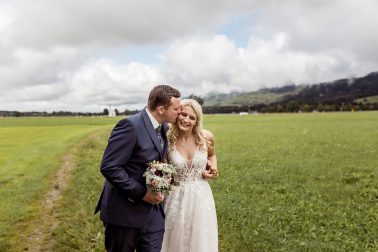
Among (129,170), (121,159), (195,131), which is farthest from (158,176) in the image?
(195,131)

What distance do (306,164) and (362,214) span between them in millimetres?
9603

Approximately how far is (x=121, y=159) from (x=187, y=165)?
193 cm

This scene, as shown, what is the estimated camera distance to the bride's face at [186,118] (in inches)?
254

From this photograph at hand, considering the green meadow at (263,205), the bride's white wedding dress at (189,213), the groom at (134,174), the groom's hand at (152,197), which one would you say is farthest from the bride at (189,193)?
the green meadow at (263,205)

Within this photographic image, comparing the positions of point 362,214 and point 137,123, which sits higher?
point 137,123

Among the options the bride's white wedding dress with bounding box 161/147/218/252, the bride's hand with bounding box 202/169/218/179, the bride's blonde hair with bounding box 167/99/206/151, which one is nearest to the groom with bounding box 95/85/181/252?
the bride's white wedding dress with bounding box 161/147/218/252

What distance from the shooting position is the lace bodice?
665 cm

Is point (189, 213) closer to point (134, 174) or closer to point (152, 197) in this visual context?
point (152, 197)

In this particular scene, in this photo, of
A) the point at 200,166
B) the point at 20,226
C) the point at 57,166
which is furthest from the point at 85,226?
the point at 57,166

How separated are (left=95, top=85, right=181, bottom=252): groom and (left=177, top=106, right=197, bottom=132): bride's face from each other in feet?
3.50

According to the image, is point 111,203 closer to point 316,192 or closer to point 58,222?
point 58,222

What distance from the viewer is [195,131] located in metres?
6.77

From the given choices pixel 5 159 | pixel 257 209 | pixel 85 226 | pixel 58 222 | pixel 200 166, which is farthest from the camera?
pixel 5 159

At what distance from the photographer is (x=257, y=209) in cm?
1201
